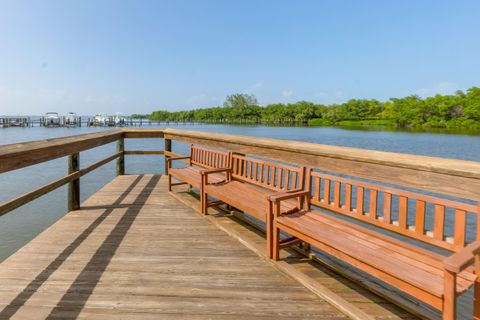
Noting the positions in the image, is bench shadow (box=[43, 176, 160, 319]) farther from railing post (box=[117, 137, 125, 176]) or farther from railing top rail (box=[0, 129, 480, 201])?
railing post (box=[117, 137, 125, 176])

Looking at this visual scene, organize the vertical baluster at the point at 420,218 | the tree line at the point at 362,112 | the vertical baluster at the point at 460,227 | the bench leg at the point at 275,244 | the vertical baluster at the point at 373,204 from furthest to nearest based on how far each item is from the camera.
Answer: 1. the tree line at the point at 362,112
2. the bench leg at the point at 275,244
3. the vertical baluster at the point at 373,204
4. the vertical baluster at the point at 420,218
5. the vertical baluster at the point at 460,227

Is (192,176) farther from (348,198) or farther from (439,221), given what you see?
(439,221)

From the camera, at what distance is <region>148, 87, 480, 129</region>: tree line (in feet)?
214

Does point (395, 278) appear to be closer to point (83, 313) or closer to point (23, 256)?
point (83, 313)

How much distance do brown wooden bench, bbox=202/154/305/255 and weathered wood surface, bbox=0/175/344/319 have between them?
0.39 meters

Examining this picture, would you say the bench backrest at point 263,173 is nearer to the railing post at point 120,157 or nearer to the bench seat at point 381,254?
the bench seat at point 381,254

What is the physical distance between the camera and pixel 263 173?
3.48m

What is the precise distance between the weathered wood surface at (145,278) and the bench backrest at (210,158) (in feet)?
3.24

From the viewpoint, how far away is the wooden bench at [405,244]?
1.34 metres

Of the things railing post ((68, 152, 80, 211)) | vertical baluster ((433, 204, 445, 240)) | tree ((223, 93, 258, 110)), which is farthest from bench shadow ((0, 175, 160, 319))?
tree ((223, 93, 258, 110))

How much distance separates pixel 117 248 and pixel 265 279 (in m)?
1.47

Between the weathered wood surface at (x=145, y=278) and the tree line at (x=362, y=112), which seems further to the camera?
the tree line at (x=362, y=112)

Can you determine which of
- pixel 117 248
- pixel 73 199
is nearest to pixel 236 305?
pixel 117 248

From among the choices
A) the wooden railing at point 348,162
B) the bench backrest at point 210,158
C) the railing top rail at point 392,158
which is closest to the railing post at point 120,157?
the bench backrest at point 210,158
